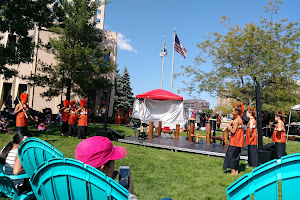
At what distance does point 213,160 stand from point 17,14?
449 inches

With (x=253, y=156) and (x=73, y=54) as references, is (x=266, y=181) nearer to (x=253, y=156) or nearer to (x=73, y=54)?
(x=253, y=156)

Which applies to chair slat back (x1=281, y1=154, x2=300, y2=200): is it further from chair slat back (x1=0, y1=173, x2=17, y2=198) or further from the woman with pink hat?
chair slat back (x1=0, y1=173, x2=17, y2=198)

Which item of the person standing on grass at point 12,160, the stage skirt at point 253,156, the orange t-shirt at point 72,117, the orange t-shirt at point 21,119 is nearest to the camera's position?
the person standing on grass at point 12,160

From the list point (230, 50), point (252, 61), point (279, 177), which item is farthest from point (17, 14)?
point (252, 61)

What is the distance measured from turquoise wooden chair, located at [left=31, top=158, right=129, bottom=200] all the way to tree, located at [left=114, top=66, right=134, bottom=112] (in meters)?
35.5

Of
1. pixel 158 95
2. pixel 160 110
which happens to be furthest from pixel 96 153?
pixel 160 110

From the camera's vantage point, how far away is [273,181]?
3.54ft

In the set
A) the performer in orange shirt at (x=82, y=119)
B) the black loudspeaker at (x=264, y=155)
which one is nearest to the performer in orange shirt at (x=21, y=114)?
the performer in orange shirt at (x=82, y=119)

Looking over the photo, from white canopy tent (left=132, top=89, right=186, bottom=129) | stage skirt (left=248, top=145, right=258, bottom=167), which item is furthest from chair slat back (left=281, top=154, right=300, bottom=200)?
white canopy tent (left=132, top=89, right=186, bottom=129)

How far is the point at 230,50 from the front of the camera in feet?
64.1

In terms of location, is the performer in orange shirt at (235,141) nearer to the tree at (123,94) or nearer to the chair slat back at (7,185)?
the chair slat back at (7,185)

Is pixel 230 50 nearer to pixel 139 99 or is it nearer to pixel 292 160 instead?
pixel 139 99

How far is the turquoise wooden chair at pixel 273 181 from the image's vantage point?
1039 millimetres

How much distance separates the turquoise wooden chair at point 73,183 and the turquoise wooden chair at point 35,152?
72cm
